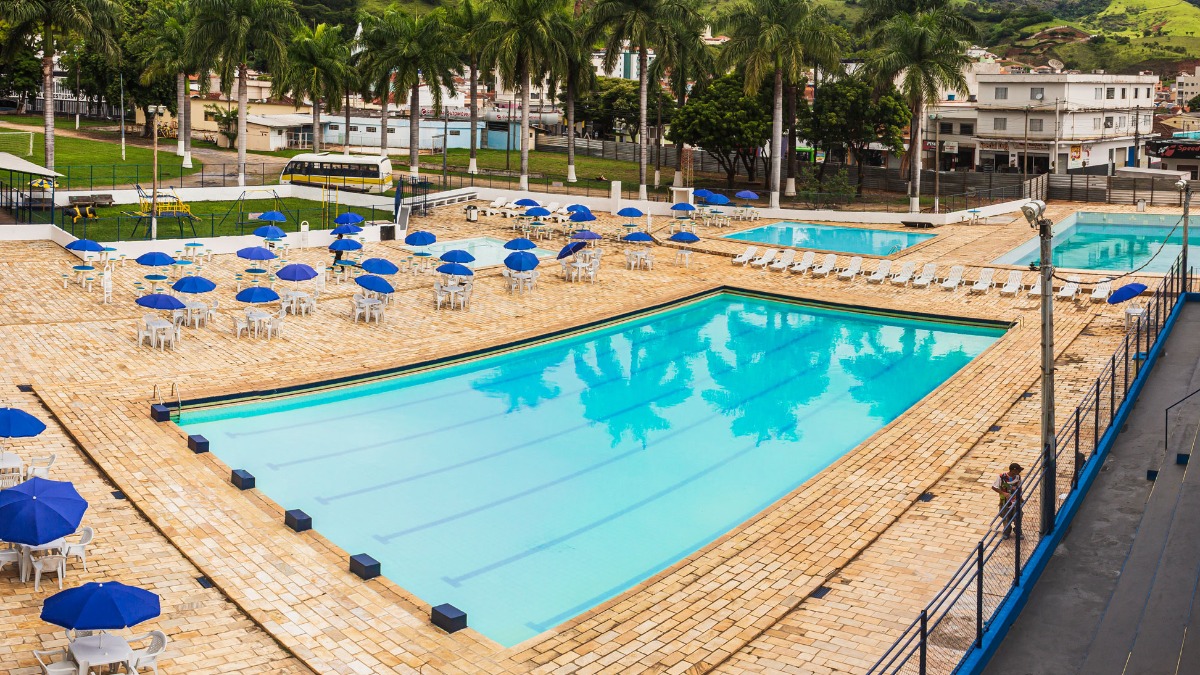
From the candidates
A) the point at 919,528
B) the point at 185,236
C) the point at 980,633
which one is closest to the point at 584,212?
the point at 185,236

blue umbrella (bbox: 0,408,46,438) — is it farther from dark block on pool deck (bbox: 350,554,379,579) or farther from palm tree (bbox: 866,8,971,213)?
palm tree (bbox: 866,8,971,213)

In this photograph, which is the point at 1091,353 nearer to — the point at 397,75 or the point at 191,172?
the point at 397,75

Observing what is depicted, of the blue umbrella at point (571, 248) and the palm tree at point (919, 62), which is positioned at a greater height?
the palm tree at point (919, 62)

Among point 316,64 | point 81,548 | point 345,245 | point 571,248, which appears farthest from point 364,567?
point 316,64

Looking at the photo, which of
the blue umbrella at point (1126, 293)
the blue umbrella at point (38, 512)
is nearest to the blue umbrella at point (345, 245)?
the blue umbrella at point (38, 512)

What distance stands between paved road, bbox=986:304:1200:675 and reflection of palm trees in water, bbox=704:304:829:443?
678cm

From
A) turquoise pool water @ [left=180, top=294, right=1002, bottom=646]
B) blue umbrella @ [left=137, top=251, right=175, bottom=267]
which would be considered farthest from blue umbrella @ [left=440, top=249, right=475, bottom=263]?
blue umbrella @ [left=137, top=251, right=175, bottom=267]

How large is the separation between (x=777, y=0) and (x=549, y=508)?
3881 cm

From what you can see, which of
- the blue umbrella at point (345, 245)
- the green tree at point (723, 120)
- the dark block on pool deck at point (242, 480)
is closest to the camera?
the dark block on pool deck at point (242, 480)

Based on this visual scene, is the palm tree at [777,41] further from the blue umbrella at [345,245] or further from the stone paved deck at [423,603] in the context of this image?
the blue umbrella at [345,245]

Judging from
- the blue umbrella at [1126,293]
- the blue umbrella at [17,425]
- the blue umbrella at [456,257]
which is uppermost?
the blue umbrella at [456,257]

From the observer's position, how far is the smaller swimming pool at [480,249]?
133 feet

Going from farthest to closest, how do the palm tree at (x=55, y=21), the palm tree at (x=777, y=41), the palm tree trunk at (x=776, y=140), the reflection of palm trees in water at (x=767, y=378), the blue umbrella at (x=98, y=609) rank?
the palm tree trunk at (x=776, y=140), the palm tree at (x=777, y=41), the palm tree at (x=55, y=21), the reflection of palm trees in water at (x=767, y=378), the blue umbrella at (x=98, y=609)

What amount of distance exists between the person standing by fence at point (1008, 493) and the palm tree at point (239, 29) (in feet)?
136
